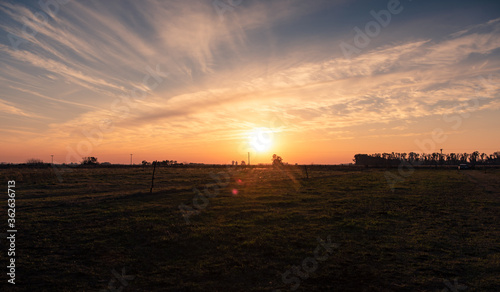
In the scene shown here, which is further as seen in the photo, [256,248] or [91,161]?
[91,161]

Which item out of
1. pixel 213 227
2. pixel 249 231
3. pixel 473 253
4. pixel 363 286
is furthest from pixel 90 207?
pixel 473 253

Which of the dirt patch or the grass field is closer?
the grass field

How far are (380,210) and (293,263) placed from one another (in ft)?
37.7

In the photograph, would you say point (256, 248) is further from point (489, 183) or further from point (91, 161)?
point (91, 161)

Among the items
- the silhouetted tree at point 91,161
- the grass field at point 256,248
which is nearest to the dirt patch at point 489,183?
the grass field at point 256,248

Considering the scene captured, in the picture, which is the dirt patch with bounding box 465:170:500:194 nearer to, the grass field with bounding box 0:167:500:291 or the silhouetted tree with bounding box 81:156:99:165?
the grass field with bounding box 0:167:500:291

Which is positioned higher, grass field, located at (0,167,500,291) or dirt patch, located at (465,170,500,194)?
dirt patch, located at (465,170,500,194)

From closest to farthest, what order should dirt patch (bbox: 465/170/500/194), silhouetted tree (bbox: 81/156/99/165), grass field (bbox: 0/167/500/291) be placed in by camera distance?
grass field (bbox: 0/167/500/291) < dirt patch (bbox: 465/170/500/194) < silhouetted tree (bbox: 81/156/99/165)

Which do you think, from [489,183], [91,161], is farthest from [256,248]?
[91,161]

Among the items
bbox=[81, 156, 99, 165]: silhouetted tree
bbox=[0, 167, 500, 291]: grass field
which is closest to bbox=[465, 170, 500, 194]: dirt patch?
bbox=[0, 167, 500, 291]: grass field

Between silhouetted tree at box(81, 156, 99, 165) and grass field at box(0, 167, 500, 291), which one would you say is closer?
grass field at box(0, 167, 500, 291)

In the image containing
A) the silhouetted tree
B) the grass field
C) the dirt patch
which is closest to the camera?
the grass field

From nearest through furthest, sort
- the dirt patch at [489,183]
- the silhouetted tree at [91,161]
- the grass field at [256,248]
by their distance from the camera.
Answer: the grass field at [256,248], the dirt patch at [489,183], the silhouetted tree at [91,161]

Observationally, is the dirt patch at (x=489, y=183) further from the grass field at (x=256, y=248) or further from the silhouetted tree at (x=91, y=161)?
the silhouetted tree at (x=91, y=161)
